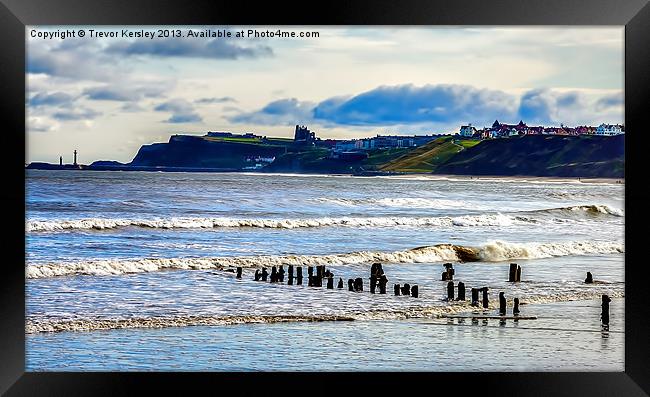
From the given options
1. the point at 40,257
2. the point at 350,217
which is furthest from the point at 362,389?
the point at 350,217

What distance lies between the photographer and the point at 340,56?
25859 millimetres

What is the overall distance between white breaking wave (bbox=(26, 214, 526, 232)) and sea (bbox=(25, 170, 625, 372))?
2.8 inches

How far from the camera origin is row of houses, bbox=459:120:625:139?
87.9ft

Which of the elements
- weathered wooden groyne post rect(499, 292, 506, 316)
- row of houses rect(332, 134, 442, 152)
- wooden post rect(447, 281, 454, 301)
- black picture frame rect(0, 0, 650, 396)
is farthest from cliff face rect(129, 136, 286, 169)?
black picture frame rect(0, 0, 650, 396)

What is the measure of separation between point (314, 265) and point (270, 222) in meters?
7.37

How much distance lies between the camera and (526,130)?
1091 inches

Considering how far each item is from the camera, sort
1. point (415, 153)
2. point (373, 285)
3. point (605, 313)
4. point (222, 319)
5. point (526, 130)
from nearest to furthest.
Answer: point (605, 313) < point (222, 319) < point (373, 285) < point (526, 130) < point (415, 153)

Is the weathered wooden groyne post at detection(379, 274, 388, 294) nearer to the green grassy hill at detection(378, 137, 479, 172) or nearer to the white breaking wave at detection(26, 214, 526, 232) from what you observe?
the white breaking wave at detection(26, 214, 526, 232)

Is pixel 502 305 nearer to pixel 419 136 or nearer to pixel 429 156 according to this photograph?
pixel 429 156

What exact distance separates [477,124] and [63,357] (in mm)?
24301

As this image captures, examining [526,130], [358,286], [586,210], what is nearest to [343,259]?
[358,286]
